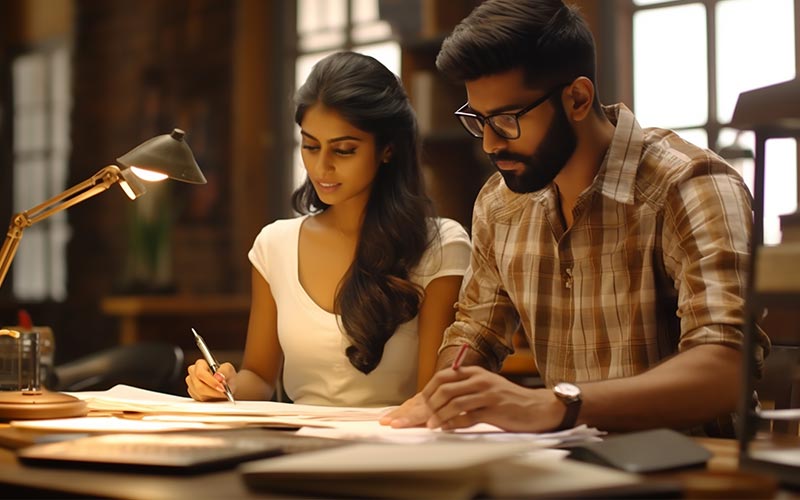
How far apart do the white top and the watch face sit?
2.70ft

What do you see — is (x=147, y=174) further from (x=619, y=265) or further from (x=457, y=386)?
(x=619, y=265)

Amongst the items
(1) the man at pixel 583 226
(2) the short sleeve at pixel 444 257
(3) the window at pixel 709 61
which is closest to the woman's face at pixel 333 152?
(2) the short sleeve at pixel 444 257

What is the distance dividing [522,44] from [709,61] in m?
2.57

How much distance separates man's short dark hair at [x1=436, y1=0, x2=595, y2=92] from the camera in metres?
1.84

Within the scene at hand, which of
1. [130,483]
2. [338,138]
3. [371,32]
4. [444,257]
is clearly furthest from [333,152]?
[371,32]

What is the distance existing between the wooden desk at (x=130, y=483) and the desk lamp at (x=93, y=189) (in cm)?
43

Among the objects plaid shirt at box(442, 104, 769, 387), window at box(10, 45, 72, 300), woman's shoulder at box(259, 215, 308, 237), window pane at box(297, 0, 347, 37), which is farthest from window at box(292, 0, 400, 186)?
plaid shirt at box(442, 104, 769, 387)

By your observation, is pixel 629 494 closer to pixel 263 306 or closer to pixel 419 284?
pixel 419 284

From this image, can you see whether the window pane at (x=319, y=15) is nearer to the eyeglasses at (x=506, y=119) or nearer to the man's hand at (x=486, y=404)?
the eyeglasses at (x=506, y=119)

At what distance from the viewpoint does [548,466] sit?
111 centimetres

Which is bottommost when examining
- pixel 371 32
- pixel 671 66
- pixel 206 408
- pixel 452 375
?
pixel 206 408

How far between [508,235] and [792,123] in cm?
94

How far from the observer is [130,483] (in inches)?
43.5

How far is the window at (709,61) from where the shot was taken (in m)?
3.90
